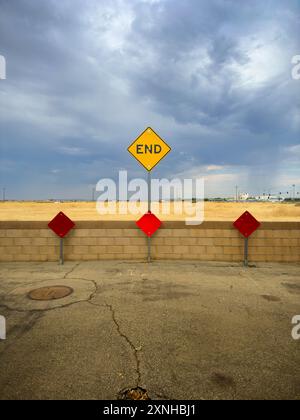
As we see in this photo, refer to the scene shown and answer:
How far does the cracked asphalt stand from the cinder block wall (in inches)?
77.3

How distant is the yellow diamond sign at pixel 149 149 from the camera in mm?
8117

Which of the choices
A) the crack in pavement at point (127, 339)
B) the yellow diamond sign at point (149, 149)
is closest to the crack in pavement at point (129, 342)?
the crack in pavement at point (127, 339)

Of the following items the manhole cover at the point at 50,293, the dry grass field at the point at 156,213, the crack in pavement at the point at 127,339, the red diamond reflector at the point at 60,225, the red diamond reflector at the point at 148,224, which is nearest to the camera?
the crack in pavement at the point at 127,339

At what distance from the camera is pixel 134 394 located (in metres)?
2.65

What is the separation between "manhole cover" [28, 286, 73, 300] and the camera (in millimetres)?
5371

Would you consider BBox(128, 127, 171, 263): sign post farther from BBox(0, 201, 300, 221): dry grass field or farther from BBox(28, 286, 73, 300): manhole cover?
BBox(0, 201, 300, 221): dry grass field

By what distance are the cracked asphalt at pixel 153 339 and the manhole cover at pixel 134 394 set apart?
7 centimetres

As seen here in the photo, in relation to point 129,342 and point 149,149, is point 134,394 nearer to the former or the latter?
point 129,342

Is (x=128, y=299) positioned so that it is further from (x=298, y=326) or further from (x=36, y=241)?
(x=36, y=241)

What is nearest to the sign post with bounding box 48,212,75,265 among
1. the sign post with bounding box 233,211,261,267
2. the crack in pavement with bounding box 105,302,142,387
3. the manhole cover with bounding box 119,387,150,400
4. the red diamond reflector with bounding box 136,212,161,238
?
the red diamond reflector with bounding box 136,212,161,238

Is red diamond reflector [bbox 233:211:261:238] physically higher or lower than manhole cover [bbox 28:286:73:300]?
higher

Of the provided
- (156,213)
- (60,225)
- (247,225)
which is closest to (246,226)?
(247,225)

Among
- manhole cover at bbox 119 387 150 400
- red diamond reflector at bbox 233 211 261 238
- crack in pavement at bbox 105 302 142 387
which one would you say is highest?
red diamond reflector at bbox 233 211 261 238

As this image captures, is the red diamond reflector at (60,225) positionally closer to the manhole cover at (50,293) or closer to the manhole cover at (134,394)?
the manhole cover at (50,293)
